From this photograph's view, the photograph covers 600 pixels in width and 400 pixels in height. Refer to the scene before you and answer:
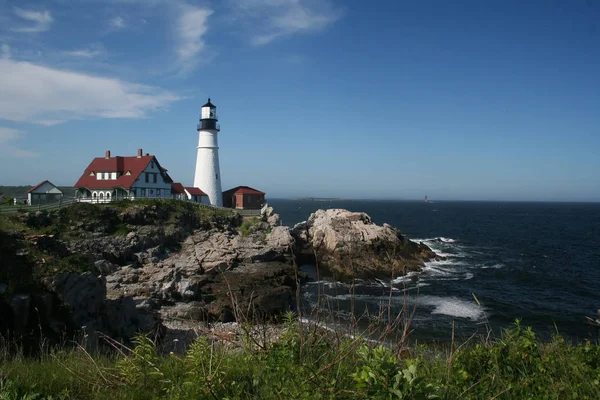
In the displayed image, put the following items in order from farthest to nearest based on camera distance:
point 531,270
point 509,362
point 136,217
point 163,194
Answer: point 163,194 < point 531,270 < point 136,217 < point 509,362

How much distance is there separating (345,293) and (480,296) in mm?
9443

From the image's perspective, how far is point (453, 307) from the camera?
24.4 m

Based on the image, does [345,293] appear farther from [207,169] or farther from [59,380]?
[207,169]

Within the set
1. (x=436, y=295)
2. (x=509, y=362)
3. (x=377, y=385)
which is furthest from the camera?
(x=436, y=295)

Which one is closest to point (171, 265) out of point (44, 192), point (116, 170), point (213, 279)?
point (213, 279)

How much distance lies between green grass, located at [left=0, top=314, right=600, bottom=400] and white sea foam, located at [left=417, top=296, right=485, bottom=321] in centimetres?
1874

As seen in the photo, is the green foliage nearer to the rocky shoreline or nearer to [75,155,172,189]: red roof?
the rocky shoreline

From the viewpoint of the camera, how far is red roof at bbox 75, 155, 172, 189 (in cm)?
4078

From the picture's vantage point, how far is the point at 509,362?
16.9ft

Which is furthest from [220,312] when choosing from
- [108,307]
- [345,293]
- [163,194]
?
[163,194]

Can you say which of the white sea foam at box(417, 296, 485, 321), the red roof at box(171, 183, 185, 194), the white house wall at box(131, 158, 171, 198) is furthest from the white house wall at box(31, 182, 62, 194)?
the white sea foam at box(417, 296, 485, 321)

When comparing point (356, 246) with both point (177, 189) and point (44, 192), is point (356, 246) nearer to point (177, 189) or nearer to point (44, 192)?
point (177, 189)

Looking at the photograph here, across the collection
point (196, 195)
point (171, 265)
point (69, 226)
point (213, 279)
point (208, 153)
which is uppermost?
point (208, 153)

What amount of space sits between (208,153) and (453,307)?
34241mm
